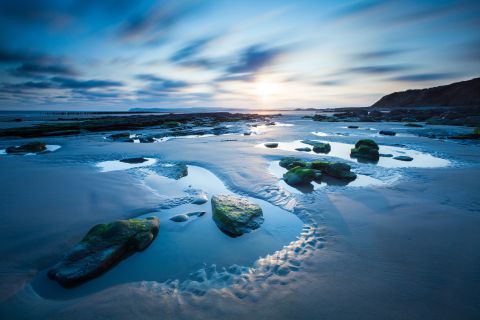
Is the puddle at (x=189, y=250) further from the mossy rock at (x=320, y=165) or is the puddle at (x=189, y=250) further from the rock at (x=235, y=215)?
the mossy rock at (x=320, y=165)

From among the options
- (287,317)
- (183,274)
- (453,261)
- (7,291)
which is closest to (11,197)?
(7,291)

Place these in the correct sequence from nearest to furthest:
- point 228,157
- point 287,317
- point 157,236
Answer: point 287,317 < point 157,236 < point 228,157

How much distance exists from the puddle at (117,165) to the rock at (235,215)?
567 centimetres

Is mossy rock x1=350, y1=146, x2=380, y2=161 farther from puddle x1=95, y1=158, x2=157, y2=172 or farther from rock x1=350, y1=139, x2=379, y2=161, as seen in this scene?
puddle x1=95, y1=158, x2=157, y2=172

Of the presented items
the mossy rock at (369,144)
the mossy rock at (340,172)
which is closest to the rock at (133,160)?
the mossy rock at (340,172)

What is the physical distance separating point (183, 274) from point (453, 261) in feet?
13.0

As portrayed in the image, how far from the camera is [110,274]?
10.4 feet

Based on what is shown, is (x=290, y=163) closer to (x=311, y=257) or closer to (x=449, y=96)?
(x=311, y=257)

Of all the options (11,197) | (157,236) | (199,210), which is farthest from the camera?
(11,197)

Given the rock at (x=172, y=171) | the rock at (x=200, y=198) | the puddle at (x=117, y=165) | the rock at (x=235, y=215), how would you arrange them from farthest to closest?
the puddle at (x=117, y=165)
the rock at (x=172, y=171)
the rock at (x=200, y=198)
the rock at (x=235, y=215)

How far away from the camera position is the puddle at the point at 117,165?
354 inches

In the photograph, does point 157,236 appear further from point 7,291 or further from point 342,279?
point 342,279

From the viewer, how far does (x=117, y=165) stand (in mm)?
9578

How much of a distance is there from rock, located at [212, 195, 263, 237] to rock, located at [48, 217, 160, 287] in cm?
128
